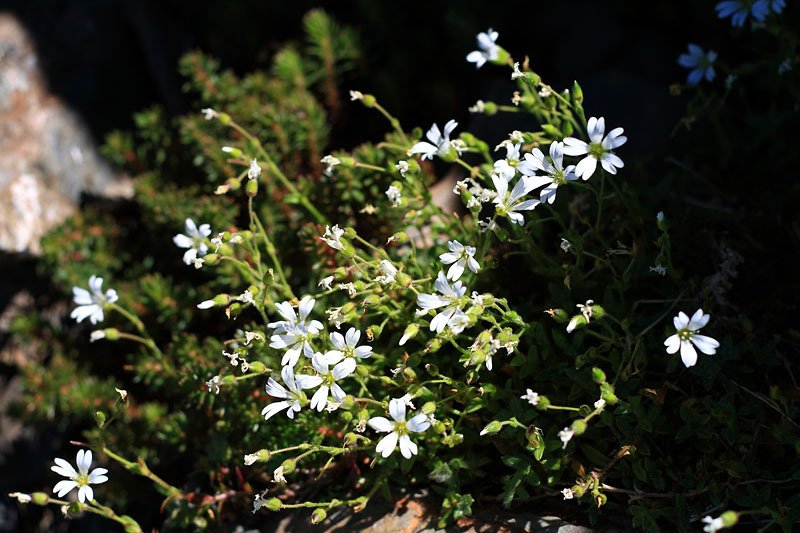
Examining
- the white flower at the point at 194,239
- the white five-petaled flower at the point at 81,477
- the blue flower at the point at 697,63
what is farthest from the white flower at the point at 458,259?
the blue flower at the point at 697,63

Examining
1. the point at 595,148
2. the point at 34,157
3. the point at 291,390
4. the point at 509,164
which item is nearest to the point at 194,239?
the point at 291,390

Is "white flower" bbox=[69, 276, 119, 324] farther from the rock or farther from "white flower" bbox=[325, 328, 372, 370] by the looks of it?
the rock

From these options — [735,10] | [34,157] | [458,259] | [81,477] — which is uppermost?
[735,10]

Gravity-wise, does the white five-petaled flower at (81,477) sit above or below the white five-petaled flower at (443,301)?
below

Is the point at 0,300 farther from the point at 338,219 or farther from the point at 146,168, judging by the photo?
the point at 338,219

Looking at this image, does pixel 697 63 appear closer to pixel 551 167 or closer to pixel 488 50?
pixel 488 50

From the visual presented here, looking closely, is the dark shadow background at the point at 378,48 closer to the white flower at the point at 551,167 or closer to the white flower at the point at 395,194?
the white flower at the point at 395,194

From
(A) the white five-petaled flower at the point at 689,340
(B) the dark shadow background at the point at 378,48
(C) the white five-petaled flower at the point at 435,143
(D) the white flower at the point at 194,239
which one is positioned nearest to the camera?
(A) the white five-petaled flower at the point at 689,340

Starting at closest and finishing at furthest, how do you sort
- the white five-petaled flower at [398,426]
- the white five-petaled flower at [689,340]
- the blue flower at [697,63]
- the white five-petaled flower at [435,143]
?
the white five-petaled flower at [689,340] < the white five-petaled flower at [398,426] < the white five-petaled flower at [435,143] < the blue flower at [697,63]
